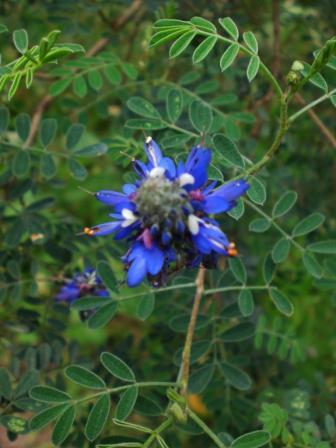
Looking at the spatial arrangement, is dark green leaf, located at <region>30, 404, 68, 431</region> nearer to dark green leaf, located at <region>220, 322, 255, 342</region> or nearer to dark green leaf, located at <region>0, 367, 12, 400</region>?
dark green leaf, located at <region>0, 367, 12, 400</region>

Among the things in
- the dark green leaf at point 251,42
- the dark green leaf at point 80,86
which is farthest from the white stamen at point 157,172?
the dark green leaf at point 80,86

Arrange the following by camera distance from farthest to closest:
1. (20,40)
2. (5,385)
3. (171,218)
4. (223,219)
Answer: (223,219) → (5,385) → (20,40) → (171,218)

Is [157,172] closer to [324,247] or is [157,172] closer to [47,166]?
[324,247]

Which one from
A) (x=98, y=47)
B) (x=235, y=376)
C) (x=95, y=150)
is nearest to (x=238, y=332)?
(x=235, y=376)

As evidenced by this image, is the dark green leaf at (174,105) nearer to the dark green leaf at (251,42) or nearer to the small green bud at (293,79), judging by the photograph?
the dark green leaf at (251,42)

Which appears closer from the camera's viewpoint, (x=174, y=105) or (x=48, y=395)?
(x=48, y=395)

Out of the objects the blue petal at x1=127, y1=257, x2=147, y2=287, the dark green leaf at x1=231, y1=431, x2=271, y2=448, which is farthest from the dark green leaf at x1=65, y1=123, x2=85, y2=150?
the dark green leaf at x1=231, y1=431, x2=271, y2=448

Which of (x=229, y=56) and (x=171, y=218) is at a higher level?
(x=229, y=56)
